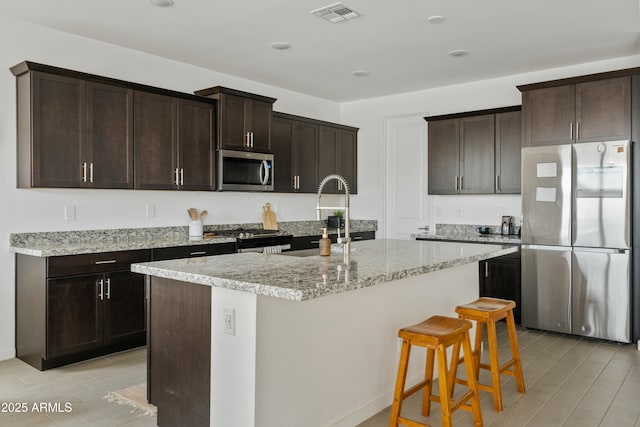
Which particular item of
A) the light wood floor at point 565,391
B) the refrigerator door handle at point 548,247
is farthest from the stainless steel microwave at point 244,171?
the light wood floor at point 565,391

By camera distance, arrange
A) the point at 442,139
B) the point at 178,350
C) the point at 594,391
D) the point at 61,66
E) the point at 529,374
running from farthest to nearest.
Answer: the point at 442,139, the point at 61,66, the point at 529,374, the point at 594,391, the point at 178,350

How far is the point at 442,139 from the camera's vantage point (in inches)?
233

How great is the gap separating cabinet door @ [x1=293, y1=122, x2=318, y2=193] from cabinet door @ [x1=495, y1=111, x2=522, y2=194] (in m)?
2.23

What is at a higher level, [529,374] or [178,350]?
[178,350]

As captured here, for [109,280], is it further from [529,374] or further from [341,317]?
[529,374]

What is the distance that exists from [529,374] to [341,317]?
182 centimetres

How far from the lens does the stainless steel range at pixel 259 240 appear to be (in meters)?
4.98

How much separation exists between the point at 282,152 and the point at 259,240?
50.3 inches

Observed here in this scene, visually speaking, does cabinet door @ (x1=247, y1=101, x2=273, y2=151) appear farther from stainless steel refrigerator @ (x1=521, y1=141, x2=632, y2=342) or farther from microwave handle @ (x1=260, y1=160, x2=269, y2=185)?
stainless steel refrigerator @ (x1=521, y1=141, x2=632, y2=342)

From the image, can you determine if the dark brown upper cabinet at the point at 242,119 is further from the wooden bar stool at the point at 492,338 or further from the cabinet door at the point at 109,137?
the wooden bar stool at the point at 492,338

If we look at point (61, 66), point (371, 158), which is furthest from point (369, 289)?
point (371, 158)

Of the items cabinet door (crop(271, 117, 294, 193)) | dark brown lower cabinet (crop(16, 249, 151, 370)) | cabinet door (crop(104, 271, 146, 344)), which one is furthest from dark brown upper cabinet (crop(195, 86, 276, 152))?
cabinet door (crop(104, 271, 146, 344))

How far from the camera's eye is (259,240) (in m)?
5.15

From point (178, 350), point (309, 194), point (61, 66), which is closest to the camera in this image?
point (178, 350)
